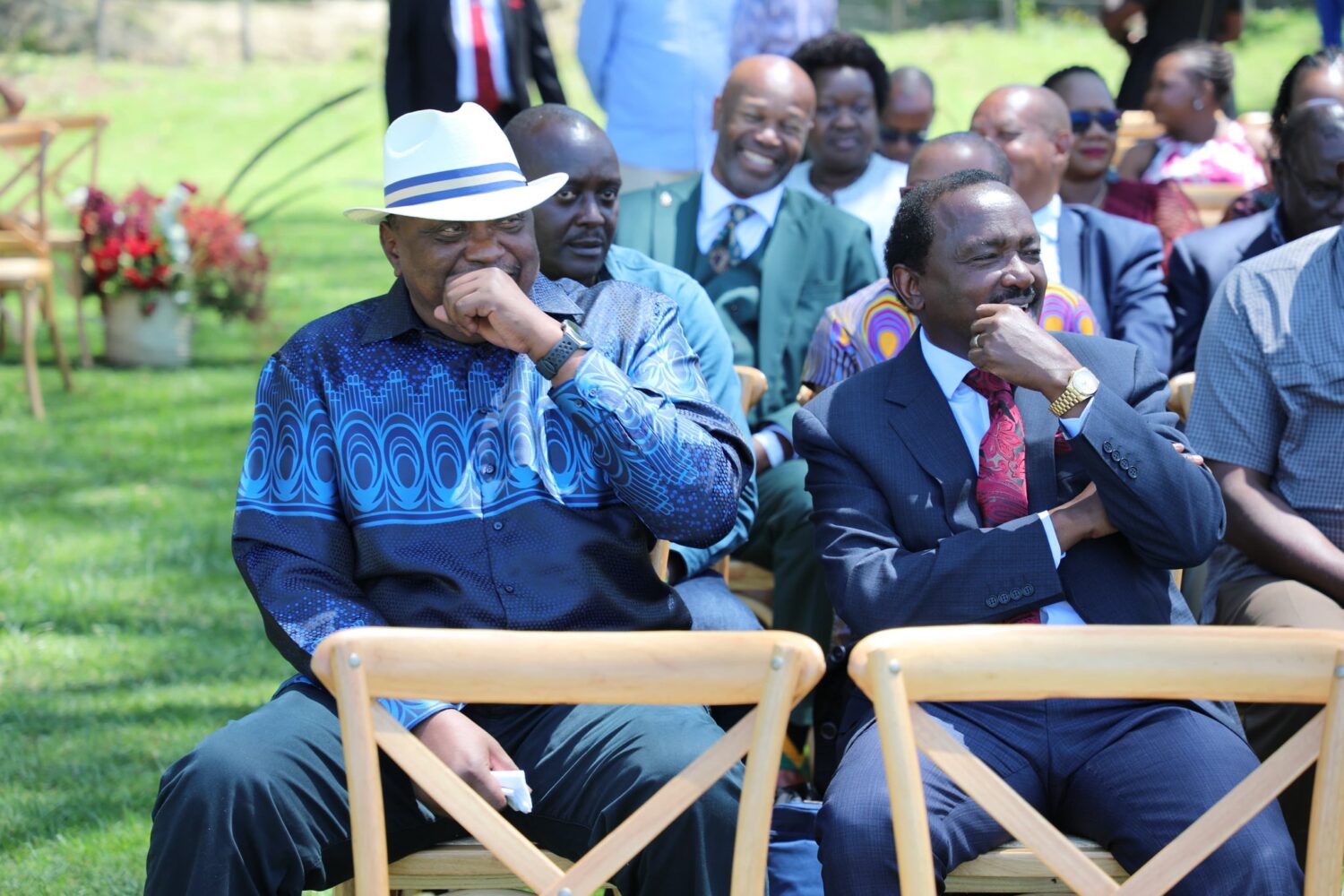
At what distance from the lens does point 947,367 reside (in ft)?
11.1

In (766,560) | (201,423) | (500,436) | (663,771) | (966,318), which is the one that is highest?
(966,318)

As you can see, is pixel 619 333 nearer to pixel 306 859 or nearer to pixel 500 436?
pixel 500 436

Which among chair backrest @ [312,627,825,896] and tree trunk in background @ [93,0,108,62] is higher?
chair backrest @ [312,627,825,896]

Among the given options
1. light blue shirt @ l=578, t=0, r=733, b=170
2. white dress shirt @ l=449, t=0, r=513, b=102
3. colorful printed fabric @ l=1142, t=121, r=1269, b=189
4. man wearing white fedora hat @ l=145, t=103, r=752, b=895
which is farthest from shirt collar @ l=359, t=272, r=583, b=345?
colorful printed fabric @ l=1142, t=121, r=1269, b=189

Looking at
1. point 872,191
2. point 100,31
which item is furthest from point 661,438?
point 100,31

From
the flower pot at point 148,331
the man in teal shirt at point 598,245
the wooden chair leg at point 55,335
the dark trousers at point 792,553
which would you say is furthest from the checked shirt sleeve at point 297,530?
the flower pot at point 148,331

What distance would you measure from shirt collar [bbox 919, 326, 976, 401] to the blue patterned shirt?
19.8 inches

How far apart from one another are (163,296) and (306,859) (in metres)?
7.78

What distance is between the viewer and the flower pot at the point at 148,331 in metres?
9.98

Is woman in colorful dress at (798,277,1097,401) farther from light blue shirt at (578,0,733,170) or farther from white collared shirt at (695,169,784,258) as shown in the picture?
light blue shirt at (578,0,733,170)

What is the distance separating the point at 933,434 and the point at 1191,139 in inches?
183

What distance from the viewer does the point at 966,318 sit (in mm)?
A: 3324

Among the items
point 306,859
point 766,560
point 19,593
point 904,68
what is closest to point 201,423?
point 19,593

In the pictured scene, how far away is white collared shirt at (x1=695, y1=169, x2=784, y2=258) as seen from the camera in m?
5.19
